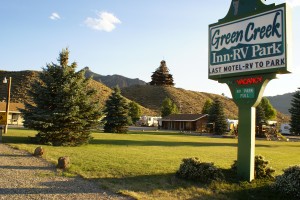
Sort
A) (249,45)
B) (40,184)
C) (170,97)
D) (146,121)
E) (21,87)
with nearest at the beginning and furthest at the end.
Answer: (40,184) → (249,45) → (146,121) → (21,87) → (170,97)

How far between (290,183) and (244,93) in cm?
319

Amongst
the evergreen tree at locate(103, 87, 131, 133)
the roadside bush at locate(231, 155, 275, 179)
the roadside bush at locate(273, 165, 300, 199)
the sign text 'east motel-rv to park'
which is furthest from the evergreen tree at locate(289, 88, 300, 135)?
the roadside bush at locate(273, 165, 300, 199)

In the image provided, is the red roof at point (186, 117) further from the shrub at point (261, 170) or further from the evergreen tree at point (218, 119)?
the shrub at point (261, 170)

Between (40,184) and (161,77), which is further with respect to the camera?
(161,77)

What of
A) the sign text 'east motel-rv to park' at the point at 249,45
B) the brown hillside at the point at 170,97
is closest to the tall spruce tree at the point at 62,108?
the sign text 'east motel-rv to park' at the point at 249,45

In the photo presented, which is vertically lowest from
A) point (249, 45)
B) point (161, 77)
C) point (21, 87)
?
point (249, 45)

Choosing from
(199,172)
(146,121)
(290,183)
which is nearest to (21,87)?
(146,121)

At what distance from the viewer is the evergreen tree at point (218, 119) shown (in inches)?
2248

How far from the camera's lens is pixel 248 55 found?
34.8ft

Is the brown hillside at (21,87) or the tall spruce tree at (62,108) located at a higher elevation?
the brown hillside at (21,87)

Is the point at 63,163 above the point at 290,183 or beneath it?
above

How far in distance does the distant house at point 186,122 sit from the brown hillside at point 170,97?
116 feet

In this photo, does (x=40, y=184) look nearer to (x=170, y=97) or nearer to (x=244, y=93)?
(x=244, y=93)

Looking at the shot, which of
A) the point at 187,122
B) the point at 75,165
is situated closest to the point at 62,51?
the point at 75,165
